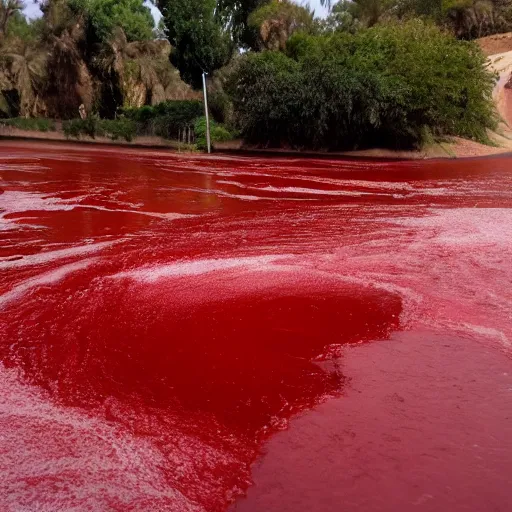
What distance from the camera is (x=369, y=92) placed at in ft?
66.5

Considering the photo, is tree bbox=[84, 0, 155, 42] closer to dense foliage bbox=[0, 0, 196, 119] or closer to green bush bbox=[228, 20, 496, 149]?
dense foliage bbox=[0, 0, 196, 119]

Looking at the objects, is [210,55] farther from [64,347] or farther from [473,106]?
[64,347]

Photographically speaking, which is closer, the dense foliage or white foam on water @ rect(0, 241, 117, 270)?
white foam on water @ rect(0, 241, 117, 270)

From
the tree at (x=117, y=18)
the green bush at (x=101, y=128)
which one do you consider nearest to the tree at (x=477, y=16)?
the tree at (x=117, y=18)

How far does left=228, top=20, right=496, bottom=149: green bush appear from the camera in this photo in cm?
2062

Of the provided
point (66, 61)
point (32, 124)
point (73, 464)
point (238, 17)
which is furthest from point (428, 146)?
point (32, 124)

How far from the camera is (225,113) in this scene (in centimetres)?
2725

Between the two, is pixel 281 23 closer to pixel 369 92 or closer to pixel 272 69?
pixel 272 69

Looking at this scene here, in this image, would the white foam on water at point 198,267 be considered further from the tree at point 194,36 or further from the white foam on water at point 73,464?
the tree at point 194,36

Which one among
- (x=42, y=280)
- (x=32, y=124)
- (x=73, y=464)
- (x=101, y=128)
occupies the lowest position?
(x=73, y=464)

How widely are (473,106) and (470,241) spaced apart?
1607 centimetres

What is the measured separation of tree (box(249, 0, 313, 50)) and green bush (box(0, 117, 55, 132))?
39.2ft

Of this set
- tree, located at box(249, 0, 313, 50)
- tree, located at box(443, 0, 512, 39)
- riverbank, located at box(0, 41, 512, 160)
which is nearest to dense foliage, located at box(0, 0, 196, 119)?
riverbank, located at box(0, 41, 512, 160)

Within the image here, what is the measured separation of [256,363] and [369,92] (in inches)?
681
